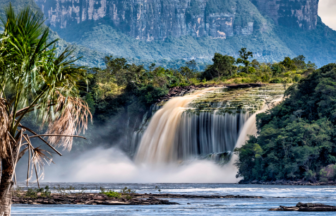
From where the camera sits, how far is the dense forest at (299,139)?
176ft

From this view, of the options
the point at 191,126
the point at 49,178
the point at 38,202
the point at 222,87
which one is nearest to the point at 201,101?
the point at 191,126

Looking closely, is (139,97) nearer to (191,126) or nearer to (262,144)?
(191,126)

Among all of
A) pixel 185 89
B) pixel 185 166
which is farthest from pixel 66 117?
pixel 185 89

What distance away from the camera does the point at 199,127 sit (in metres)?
66.5

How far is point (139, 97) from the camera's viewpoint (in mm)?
83688

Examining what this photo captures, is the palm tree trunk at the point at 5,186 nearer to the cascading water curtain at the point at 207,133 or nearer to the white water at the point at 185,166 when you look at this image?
the white water at the point at 185,166

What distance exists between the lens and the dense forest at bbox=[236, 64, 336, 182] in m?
53.7

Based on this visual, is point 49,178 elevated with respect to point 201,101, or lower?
lower

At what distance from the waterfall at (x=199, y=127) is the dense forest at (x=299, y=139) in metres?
4.01

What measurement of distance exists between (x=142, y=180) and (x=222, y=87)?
73.3 feet

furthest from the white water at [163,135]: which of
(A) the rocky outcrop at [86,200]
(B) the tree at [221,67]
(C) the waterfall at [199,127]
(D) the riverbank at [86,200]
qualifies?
(A) the rocky outcrop at [86,200]

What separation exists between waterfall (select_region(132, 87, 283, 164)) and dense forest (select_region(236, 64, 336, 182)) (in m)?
4.01

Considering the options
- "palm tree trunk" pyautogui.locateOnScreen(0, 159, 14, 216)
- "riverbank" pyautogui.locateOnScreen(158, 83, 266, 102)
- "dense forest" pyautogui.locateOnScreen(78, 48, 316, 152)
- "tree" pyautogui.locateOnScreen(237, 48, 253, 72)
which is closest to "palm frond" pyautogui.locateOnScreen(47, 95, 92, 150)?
"palm tree trunk" pyautogui.locateOnScreen(0, 159, 14, 216)

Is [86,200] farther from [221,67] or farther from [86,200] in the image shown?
[221,67]
